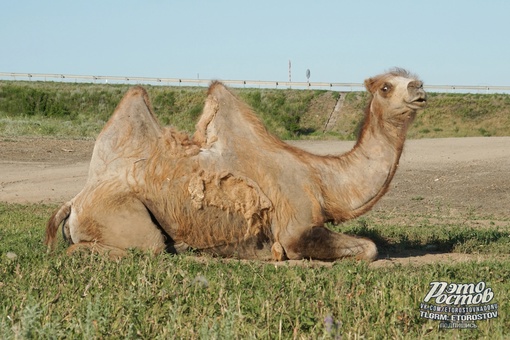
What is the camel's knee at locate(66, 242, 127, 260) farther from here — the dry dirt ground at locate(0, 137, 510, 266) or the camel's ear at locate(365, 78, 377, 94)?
the camel's ear at locate(365, 78, 377, 94)

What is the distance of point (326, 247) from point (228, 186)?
1.09 metres

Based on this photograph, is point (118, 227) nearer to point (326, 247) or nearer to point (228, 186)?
point (228, 186)

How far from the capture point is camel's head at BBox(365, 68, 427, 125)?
888cm

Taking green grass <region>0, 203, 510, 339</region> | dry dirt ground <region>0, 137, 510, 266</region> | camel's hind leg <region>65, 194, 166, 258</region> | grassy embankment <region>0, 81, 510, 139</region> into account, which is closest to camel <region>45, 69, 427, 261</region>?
camel's hind leg <region>65, 194, 166, 258</region>

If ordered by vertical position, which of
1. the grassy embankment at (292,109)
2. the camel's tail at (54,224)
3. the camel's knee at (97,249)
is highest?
the camel's tail at (54,224)

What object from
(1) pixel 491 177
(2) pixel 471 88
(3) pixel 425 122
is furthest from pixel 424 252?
(2) pixel 471 88

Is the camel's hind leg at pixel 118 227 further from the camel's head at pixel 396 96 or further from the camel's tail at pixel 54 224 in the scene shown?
the camel's head at pixel 396 96

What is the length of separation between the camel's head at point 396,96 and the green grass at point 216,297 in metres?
1.67

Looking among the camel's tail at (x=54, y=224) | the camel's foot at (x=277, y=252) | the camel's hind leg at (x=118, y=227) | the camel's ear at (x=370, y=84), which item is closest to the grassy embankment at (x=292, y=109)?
the camel's ear at (x=370, y=84)

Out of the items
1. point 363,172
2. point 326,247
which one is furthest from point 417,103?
point 326,247

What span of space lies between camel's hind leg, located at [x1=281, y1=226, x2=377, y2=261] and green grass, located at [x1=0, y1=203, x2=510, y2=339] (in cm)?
40

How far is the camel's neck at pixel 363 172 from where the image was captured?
8867 millimetres

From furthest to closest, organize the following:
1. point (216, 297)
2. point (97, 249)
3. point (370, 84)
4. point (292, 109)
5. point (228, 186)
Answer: point (292, 109) → point (370, 84) → point (228, 186) → point (97, 249) → point (216, 297)

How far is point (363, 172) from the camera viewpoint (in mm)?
9000
